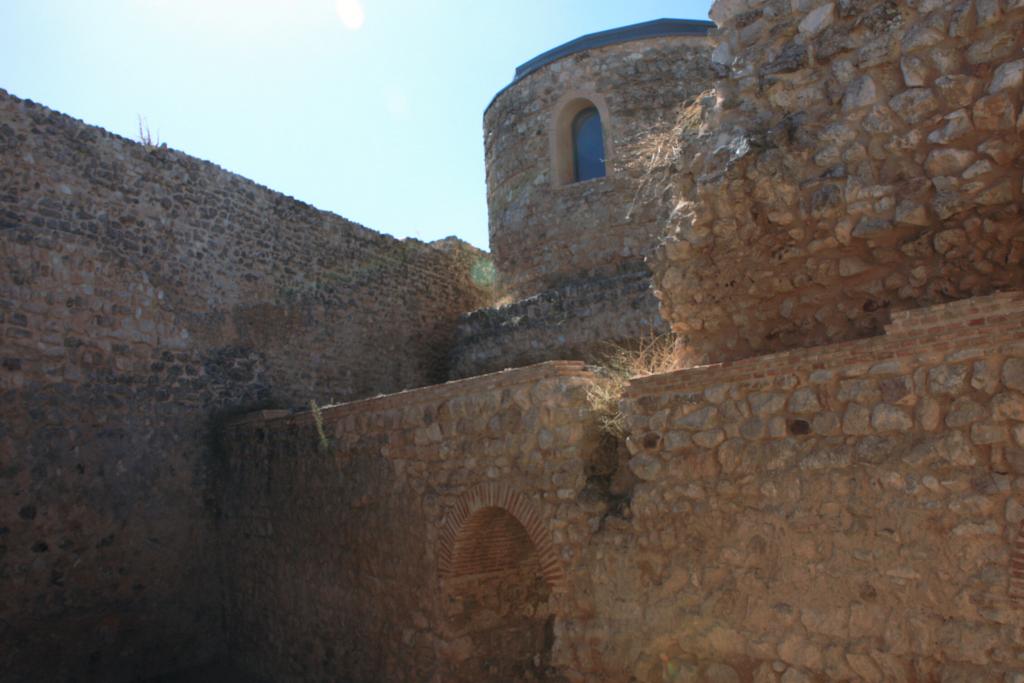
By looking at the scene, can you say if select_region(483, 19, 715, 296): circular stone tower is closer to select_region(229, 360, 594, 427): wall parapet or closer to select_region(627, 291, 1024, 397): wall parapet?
select_region(229, 360, 594, 427): wall parapet

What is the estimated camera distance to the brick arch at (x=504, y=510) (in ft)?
17.6

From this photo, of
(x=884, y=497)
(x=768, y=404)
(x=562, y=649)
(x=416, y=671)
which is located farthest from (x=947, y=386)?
(x=416, y=671)

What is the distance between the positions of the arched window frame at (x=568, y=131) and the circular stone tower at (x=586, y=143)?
0.01 meters

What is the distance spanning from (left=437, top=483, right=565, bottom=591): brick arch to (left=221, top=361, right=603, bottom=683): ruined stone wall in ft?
0.04

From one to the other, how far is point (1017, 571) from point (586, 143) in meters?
10.1

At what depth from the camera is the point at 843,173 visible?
452 centimetres

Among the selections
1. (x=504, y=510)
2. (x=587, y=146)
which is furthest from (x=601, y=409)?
(x=587, y=146)

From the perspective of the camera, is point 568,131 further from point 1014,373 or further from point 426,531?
point 1014,373

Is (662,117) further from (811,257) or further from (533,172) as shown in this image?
(811,257)

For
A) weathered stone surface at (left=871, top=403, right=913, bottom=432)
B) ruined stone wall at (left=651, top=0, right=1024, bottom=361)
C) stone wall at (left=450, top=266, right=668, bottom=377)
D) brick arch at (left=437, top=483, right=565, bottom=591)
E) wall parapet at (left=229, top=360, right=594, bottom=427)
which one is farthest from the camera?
stone wall at (left=450, top=266, right=668, bottom=377)

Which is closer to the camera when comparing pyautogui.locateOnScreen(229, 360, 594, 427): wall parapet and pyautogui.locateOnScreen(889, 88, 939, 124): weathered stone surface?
pyautogui.locateOnScreen(889, 88, 939, 124): weathered stone surface

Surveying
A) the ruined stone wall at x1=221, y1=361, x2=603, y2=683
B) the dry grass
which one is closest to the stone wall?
the ruined stone wall at x1=221, y1=361, x2=603, y2=683

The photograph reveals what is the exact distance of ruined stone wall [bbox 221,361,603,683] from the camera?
18.1ft

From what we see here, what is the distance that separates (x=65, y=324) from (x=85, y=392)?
27.5 inches
